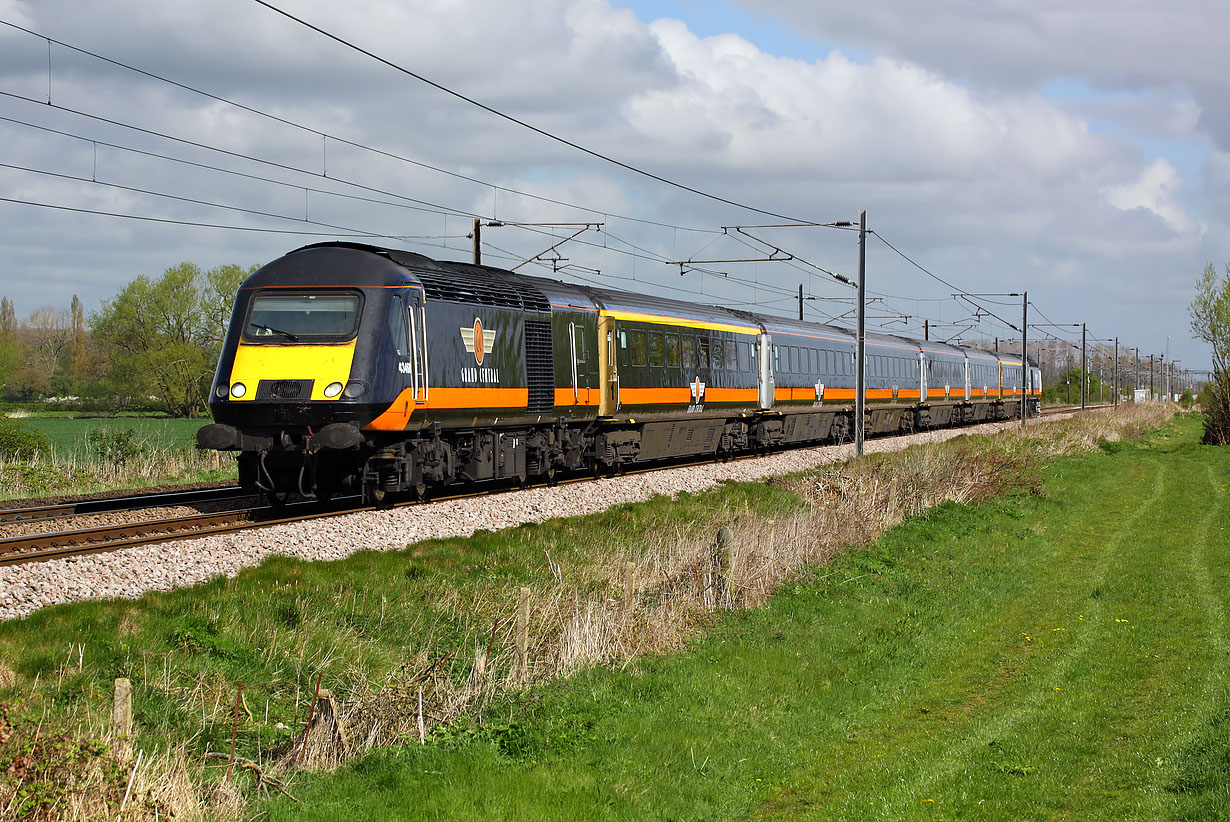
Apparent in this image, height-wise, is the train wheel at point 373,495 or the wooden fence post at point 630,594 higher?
the train wheel at point 373,495

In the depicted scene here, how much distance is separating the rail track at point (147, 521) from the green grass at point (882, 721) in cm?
696

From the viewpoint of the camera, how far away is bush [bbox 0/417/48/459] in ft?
93.6

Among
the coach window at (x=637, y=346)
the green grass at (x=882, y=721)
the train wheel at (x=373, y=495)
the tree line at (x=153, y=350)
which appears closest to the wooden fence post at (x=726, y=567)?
the green grass at (x=882, y=721)

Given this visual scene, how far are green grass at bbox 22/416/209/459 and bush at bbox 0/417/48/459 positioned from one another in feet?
2.15

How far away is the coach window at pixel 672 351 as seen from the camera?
28.5 meters

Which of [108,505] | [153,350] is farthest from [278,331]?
[153,350]

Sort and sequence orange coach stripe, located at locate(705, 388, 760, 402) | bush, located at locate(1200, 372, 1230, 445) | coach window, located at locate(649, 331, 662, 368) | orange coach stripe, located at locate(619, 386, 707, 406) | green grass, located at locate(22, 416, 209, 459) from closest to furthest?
orange coach stripe, located at locate(619, 386, 707, 406), coach window, located at locate(649, 331, 662, 368), green grass, located at locate(22, 416, 209, 459), orange coach stripe, located at locate(705, 388, 760, 402), bush, located at locate(1200, 372, 1230, 445)

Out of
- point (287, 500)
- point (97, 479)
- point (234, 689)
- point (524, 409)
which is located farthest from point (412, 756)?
point (97, 479)

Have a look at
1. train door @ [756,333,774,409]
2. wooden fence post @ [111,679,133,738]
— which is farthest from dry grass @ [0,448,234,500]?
wooden fence post @ [111,679,133,738]

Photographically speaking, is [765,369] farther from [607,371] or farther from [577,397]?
[577,397]

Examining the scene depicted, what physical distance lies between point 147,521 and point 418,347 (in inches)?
189

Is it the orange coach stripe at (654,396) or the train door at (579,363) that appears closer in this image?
the train door at (579,363)

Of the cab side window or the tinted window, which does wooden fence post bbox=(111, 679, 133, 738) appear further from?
the tinted window

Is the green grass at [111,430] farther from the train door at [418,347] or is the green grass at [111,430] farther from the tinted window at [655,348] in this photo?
the train door at [418,347]
